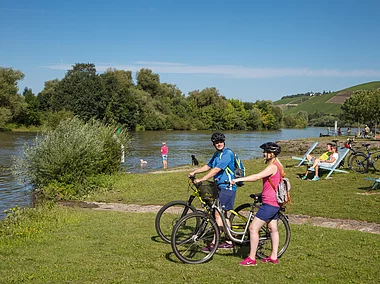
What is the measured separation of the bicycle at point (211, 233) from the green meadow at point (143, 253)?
21cm

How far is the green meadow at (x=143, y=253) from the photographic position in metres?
5.42

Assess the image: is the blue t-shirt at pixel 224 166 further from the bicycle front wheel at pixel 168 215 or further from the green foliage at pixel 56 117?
the green foliage at pixel 56 117

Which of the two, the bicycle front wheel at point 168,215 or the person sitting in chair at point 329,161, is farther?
the person sitting in chair at point 329,161

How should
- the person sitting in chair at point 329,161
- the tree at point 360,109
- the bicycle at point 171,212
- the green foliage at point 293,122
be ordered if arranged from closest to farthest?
the bicycle at point 171,212 → the person sitting in chair at point 329,161 → the tree at point 360,109 → the green foliage at point 293,122

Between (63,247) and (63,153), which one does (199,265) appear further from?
(63,153)

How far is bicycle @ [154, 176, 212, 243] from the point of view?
6844 millimetres

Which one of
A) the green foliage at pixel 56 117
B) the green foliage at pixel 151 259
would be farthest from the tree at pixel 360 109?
the green foliage at pixel 151 259

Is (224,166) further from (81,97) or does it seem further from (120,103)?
(81,97)

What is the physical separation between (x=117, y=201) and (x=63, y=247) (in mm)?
6258

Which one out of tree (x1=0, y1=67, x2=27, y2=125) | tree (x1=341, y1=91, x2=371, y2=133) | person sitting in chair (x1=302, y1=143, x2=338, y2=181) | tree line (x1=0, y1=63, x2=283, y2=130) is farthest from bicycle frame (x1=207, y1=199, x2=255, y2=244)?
tree (x1=0, y1=67, x2=27, y2=125)

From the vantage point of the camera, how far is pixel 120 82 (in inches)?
3364

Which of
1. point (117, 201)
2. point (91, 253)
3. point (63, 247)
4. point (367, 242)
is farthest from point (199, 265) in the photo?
point (117, 201)

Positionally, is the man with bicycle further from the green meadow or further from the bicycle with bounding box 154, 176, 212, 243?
the green meadow

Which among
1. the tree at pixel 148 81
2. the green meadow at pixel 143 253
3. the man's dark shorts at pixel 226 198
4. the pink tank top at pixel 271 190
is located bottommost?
the green meadow at pixel 143 253
